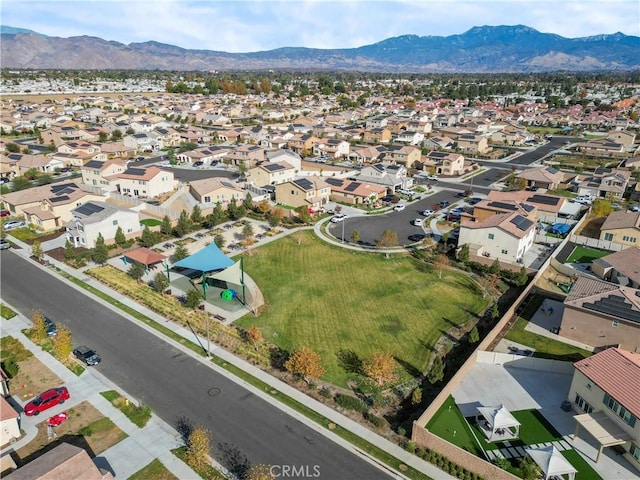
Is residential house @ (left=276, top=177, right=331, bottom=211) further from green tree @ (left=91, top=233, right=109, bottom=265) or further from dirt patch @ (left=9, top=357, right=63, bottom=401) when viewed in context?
dirt patch @ (left=9, top=357, right=63, bottom=401)

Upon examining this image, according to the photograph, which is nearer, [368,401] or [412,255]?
[368,401]

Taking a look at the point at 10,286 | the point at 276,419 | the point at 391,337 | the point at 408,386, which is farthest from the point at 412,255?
the point at 10,286

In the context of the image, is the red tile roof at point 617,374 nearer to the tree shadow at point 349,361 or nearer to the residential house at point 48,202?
the tree shadow at point 349,361

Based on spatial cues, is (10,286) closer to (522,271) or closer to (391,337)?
(391,337)

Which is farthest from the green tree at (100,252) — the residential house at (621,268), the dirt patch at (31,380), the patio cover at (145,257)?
the residential house at (621,268)

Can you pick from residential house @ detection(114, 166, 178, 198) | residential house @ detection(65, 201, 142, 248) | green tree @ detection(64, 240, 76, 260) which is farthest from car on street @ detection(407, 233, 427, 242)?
residential house @ detection(114, 166, 178, 198)

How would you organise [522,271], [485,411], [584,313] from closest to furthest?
[485,411] < [584,313] < [522,271]

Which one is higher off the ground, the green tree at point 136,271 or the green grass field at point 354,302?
the green tree at point 136,271
